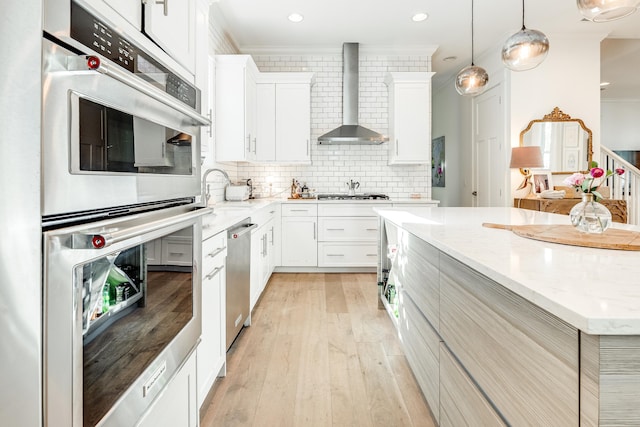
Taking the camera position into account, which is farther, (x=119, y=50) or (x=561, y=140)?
(x=561, y=140)

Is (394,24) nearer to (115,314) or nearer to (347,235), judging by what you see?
(347,235)

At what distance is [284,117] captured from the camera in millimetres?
4793

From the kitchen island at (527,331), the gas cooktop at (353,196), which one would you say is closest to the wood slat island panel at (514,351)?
the kitchen island at (527,331)

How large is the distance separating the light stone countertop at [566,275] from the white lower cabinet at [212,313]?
1.03m

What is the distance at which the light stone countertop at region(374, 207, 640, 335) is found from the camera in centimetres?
62

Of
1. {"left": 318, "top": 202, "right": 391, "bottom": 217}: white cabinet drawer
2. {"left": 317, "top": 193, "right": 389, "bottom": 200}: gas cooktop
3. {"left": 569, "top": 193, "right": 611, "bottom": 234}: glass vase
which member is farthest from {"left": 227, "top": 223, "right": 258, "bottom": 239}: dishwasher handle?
{"left": 317, "top": 193, "right": 389, "bottom": 200}: gas cooktop

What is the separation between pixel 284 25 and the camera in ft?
14.2

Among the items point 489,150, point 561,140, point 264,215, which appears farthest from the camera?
point 489,150

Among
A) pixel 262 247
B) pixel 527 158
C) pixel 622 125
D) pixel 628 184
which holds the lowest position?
pixel 262 247

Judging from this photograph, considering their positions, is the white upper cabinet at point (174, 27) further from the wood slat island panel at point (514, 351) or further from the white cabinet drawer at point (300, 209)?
the white cabinet drawer at point (300, 209)

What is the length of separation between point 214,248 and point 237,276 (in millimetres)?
Answer: 594

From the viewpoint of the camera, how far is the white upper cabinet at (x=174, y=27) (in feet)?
3.83

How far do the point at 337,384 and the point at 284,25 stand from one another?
394 cm

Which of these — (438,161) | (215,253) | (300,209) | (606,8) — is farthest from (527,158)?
(215,253)
